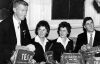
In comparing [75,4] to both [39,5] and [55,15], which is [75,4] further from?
[39,5]

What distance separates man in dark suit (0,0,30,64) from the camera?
219cm

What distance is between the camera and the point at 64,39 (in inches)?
117

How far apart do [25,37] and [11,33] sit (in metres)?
0.31

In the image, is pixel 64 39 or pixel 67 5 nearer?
pixel 64 39

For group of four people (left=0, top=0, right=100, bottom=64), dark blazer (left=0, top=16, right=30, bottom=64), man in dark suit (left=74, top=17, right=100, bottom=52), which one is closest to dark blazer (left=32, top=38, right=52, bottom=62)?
group of four people (left=0, top=0, right=100, bottom=64)

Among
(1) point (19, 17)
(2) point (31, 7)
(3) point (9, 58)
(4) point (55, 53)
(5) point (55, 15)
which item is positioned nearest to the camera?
(3) point (9, 58)

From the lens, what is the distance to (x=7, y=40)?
2227mm

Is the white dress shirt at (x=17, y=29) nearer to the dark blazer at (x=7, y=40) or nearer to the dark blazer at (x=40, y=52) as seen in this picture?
the dark blazer at (x=7, y=40)

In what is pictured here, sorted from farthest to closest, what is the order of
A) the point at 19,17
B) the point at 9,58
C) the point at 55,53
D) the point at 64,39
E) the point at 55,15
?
the point at 55,15 < the point at 64,39 < the point at 55,53 < the point at 19,17 < the point at 9,58

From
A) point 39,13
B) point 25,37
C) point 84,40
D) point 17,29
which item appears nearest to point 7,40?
point 17,29

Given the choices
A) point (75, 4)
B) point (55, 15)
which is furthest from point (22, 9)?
point (75, 4)

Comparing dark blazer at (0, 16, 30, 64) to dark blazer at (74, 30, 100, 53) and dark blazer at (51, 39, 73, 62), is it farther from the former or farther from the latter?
dark blazer at (74, 30, 100, 53)

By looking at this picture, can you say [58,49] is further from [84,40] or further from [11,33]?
[11,33]

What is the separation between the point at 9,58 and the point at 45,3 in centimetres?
153
